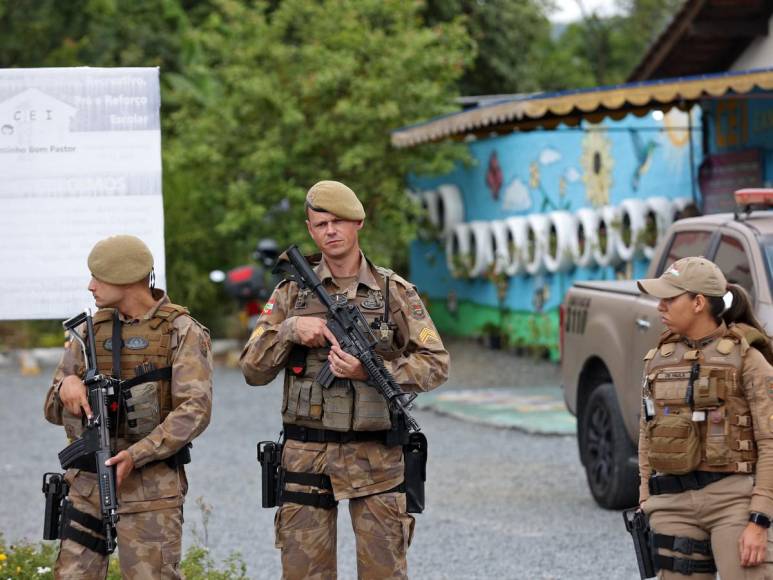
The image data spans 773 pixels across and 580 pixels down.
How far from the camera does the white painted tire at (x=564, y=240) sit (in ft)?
53.0

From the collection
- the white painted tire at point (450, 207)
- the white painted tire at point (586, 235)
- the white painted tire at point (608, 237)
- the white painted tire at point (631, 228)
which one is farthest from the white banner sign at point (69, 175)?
the white painted tire at point (450, 207)

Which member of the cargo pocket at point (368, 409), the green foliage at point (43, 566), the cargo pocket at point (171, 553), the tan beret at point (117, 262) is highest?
the tan beret at point (117, 262)

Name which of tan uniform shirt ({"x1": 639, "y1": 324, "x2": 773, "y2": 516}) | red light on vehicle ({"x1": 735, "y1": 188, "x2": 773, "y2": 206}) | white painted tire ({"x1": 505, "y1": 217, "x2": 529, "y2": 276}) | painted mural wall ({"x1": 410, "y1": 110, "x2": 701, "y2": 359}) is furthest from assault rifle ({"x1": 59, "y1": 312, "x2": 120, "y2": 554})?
white painted tire ({"x1": 505, "y1": 217, "x2": 529, "y2": 276})

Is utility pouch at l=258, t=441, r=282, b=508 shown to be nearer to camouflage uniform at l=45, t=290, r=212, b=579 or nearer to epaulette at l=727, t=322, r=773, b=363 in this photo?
camouflage uniform at l=45, t=290, r=212, b=579

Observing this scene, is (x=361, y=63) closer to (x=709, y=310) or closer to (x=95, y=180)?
(x=95, y=180)

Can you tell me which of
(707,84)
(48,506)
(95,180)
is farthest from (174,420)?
(707,84)

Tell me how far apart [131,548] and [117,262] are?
0.95 meters

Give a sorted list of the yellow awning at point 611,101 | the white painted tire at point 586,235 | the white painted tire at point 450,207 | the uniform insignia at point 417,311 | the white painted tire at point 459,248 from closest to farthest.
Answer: the uniform insignia at point 417,311
the yellow awning at point 611,101
the white painted tire at point 586,235
the white painted tire at point 459,248
the white painted tire at point 450,207

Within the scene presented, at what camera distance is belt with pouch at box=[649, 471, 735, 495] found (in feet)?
14.9

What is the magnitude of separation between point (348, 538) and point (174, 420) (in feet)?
11.4

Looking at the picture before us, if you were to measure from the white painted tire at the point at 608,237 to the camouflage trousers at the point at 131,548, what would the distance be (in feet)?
35.4

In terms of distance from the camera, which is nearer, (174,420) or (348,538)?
(174,420)

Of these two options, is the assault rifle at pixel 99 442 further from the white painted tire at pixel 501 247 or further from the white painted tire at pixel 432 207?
the white painted tire at pixel 432 207

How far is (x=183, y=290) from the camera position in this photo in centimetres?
1938
